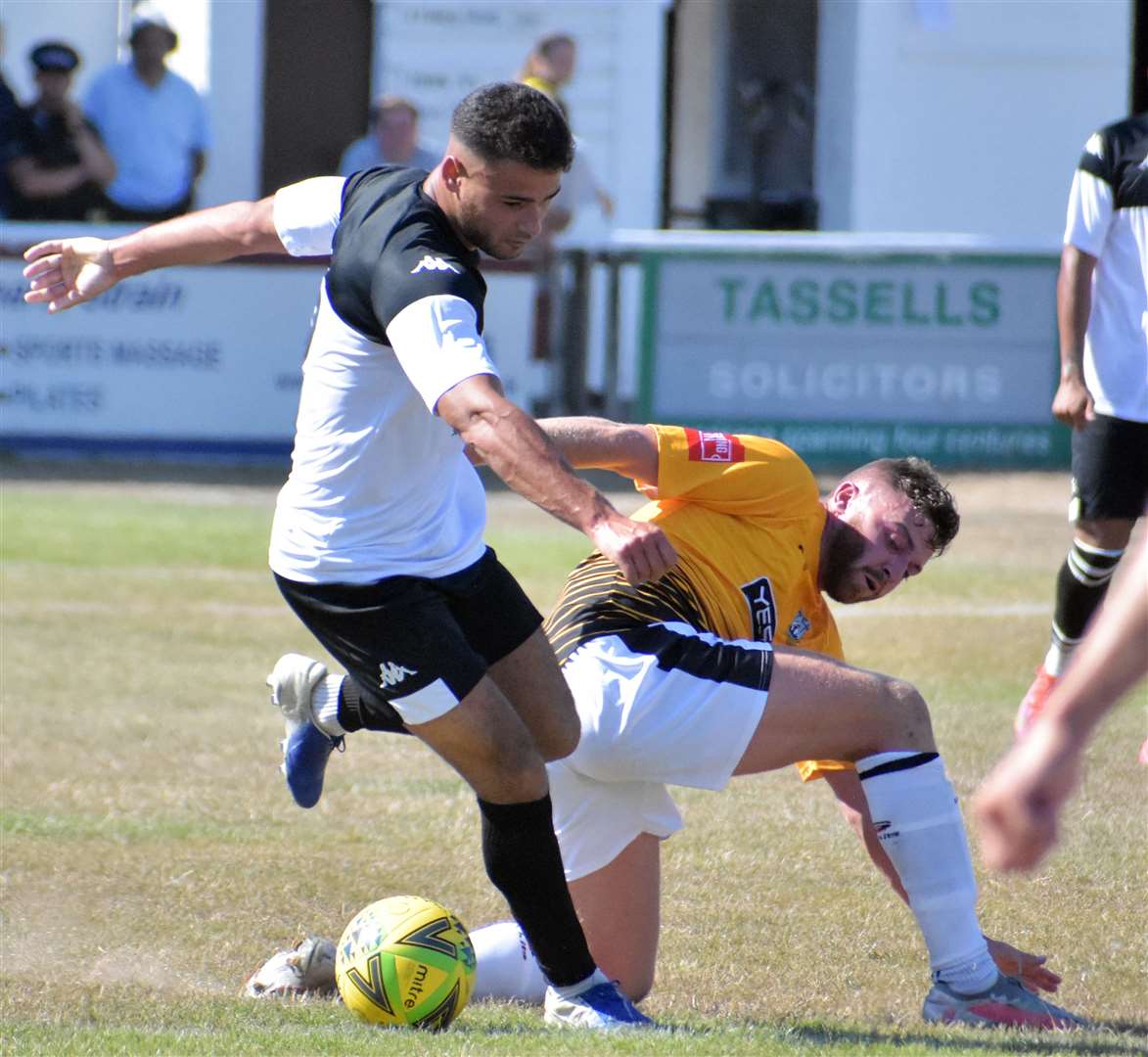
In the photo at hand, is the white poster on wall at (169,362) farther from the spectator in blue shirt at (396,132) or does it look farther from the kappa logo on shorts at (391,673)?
the kappa logo on shorts at (391,673)

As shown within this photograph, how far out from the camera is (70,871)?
5594mm

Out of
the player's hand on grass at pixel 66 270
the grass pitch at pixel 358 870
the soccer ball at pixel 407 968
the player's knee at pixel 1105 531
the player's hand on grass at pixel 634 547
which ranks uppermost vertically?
the player's hand on grass at pixel 66 270

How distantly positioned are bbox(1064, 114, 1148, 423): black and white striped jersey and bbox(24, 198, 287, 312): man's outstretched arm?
3.59 metres

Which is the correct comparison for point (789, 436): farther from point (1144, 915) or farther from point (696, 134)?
point (1144, 915)

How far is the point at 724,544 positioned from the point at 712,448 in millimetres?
233

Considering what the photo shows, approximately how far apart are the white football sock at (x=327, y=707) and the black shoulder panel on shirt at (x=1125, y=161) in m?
3.55

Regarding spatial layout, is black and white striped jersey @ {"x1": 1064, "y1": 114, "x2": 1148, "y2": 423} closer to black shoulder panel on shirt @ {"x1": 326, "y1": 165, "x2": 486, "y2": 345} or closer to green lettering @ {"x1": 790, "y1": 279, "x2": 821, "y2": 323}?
black shoulder panel on shirt @ {"x1": 326, "y1": 165, "x2": 486, "y2": 345}

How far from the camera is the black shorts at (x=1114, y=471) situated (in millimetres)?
7008

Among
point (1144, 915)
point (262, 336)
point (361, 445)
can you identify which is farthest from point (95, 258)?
point (262, 336)

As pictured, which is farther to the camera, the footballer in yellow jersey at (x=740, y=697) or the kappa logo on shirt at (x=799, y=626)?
the kappa logo on shirt at (x=799, y=626)

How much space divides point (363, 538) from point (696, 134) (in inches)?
708

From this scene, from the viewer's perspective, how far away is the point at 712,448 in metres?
4.68

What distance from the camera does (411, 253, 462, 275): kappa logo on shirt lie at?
147 inches

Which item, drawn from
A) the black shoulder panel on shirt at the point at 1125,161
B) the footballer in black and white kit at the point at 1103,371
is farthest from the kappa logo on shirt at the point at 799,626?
the black shoulder panel on shirt at the point at 1125,161
